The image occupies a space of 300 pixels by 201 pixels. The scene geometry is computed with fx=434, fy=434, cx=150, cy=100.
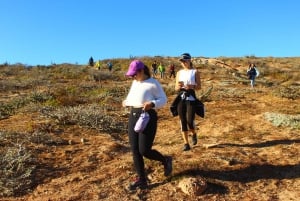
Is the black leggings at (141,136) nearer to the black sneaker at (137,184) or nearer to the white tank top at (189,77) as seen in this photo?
the black sneaker at (137,184)

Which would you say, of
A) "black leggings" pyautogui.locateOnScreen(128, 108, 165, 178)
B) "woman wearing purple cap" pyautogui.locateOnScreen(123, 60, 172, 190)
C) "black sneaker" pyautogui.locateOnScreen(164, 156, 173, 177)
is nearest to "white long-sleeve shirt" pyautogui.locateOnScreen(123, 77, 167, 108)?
"woman wearing purple cap" pyautogui.locateOnScreen(123, 60, 172, 190)

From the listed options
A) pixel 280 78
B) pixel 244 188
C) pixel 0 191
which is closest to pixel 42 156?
pixel 0 191

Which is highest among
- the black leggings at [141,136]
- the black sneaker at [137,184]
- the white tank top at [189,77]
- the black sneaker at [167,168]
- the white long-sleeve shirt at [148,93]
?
the white tank top at [189,77]

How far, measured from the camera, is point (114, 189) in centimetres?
603

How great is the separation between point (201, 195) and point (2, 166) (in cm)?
308

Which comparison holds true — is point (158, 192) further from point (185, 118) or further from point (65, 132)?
point (65, 132)

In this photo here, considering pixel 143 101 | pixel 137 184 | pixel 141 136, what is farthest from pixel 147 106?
pixel 137 184

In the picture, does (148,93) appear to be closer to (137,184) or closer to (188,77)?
(137,184)

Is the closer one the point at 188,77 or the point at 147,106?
the point at 147,106

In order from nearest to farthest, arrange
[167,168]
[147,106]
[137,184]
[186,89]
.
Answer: [147,106] → [137,184] → [167,168] → [186,89]

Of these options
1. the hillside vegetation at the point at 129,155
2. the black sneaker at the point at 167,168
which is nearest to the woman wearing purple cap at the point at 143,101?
the black sneaker at the point at 167,168

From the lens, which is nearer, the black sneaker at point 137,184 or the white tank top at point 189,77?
the black sneaker at point 137,184

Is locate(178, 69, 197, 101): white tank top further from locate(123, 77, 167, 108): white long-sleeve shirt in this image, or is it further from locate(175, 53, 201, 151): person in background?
locate(123, 77, 167, 108): white long-sleeve shirt

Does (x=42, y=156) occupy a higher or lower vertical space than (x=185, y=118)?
lower
